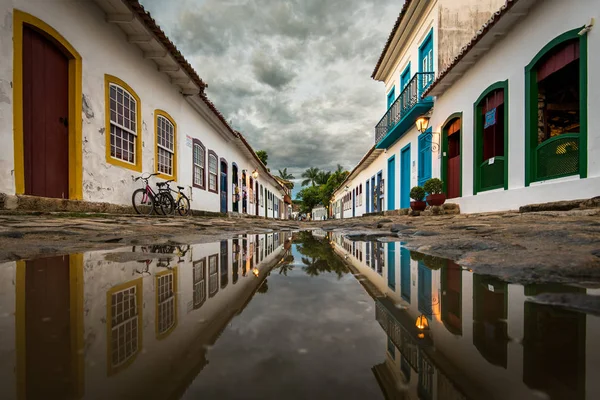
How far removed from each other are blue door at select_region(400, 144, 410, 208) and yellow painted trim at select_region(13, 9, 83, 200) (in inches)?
430

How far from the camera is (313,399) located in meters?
0.43

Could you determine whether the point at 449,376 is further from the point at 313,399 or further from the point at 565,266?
the point at 565,266

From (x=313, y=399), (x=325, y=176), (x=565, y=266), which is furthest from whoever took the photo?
(x=325, y=176)

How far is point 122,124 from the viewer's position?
6.70 metres

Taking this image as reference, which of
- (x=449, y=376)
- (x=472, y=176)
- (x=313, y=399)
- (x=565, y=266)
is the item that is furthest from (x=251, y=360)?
(x=472, y=176)

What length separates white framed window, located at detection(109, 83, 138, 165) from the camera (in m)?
6.36

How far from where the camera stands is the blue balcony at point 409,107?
10.5 meters

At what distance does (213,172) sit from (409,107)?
311 inches

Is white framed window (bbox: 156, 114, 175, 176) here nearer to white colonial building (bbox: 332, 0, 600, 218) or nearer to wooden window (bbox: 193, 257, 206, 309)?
wooden window (bbox: 193, 257, 206, 309)

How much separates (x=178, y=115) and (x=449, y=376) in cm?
1007

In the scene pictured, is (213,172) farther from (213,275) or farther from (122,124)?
(213,275)

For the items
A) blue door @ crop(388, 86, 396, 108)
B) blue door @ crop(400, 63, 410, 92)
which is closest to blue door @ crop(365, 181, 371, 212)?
blue door @ crop(388, 86, 396, 108)

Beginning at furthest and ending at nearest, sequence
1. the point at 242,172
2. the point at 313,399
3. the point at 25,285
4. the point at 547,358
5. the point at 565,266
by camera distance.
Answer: the point at 242,172
the point at 565,266
the point at 25,285
the point at 547,358
the point at 313,399

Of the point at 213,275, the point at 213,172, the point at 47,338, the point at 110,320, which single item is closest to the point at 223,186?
the point at 213,172
